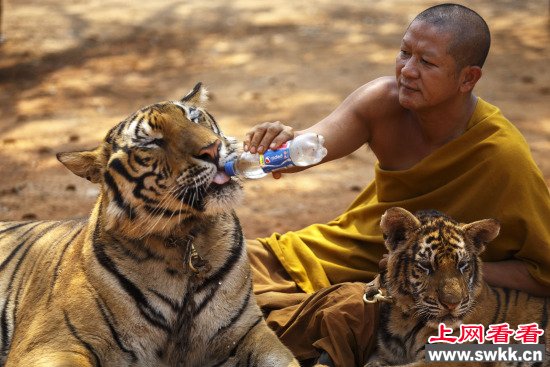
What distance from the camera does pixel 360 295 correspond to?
4156mm

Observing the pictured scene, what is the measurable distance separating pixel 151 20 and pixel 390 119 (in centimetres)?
787

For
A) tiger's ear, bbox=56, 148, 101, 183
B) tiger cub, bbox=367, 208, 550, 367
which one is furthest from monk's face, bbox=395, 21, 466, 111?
tiger's ear, bbox=56, 148, 101, 183

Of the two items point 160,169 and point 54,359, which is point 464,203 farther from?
point 54,359

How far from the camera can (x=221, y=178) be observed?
11.7 feet

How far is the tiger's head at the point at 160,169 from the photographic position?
11.7 feet

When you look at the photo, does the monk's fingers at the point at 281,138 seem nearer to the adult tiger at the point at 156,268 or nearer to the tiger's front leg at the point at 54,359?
the adult tiger at the point at 156,268

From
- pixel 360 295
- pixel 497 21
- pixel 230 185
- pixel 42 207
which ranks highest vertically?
pixel 230 185

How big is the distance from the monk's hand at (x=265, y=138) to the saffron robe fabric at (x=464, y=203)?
0.86 meters

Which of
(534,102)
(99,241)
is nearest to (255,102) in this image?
(534,102)

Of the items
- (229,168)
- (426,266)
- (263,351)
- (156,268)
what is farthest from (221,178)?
(426,266)

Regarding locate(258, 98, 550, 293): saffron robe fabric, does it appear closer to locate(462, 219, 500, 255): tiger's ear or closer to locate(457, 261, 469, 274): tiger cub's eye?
locate(462, 219, 500, 255): tiger's ear

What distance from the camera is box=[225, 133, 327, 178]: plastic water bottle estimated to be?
3.69m

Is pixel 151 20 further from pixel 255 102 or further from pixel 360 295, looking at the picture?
pixel 360 295

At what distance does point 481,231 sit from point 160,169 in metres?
1.42
